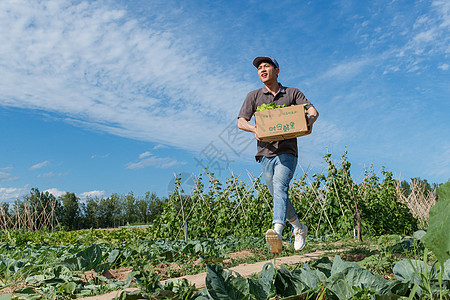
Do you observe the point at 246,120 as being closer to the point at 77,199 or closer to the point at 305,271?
the point at 305,271

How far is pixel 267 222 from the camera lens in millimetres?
6676

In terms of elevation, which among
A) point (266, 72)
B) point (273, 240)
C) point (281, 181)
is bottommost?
point (273, 240)

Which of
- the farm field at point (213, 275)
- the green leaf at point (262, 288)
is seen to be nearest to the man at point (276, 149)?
the farm field at point (213, 275)

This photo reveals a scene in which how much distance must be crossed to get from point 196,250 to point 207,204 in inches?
132

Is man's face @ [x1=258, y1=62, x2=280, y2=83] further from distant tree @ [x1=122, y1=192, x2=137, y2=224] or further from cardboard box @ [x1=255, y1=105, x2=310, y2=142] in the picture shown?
distant tree @ [x1=122, y1=192, x2=137, y2=224]

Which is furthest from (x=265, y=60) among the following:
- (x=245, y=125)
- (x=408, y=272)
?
(x=408, y=272)

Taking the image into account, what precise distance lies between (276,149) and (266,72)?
0.88m

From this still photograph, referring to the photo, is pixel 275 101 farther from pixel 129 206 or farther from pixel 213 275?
pixel 129 206

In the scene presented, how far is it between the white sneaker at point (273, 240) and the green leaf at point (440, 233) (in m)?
2.24

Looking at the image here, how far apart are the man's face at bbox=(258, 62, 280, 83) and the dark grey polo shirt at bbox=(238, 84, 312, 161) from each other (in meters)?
0.15

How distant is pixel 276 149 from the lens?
3.53 metres

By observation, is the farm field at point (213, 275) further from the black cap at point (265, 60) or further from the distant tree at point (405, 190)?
the distant tree at point (405, 190)

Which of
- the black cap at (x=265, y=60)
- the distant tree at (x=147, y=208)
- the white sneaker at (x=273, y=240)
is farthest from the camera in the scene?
the distant tree at (x=147, y=208)

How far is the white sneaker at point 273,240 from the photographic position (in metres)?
3.10
